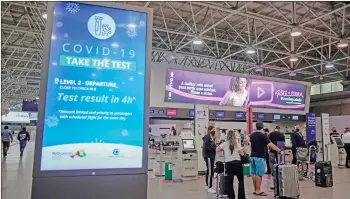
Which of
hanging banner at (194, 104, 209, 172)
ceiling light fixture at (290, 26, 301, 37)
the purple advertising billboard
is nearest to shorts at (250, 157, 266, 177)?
hanging banner at (194, 104, 209, 172)

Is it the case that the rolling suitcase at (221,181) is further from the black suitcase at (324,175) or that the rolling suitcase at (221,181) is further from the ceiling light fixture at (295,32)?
the ceiling light fixture at (295,32)

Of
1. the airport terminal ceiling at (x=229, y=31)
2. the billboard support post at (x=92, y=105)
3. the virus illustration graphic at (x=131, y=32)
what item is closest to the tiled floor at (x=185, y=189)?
the billboard support post at (x=92, y=105)

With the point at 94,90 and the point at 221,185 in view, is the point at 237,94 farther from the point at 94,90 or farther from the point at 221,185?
the point at 94,90

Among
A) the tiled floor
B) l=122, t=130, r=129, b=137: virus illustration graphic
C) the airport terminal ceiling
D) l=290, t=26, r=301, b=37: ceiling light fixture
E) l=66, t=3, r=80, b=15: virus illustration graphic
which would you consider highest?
the airport terminal ceiling

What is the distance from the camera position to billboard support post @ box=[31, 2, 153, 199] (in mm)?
2283

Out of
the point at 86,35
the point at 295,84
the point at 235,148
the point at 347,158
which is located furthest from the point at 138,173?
the point at 295,84

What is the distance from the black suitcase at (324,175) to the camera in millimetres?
7066

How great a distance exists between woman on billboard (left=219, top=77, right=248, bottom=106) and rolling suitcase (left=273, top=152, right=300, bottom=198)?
6.90 metres

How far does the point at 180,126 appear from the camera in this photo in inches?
543

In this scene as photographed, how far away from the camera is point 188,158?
28.5 ft

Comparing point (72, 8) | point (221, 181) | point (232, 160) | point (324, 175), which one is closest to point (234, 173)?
point (232, 160)

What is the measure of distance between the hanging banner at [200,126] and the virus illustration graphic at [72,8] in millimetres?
7746

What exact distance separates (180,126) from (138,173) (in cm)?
1135

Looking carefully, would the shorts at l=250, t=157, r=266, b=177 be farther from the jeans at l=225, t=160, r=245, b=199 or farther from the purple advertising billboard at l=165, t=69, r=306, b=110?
the purple advertising billboard at l=165, t=69, r=306, b=110
